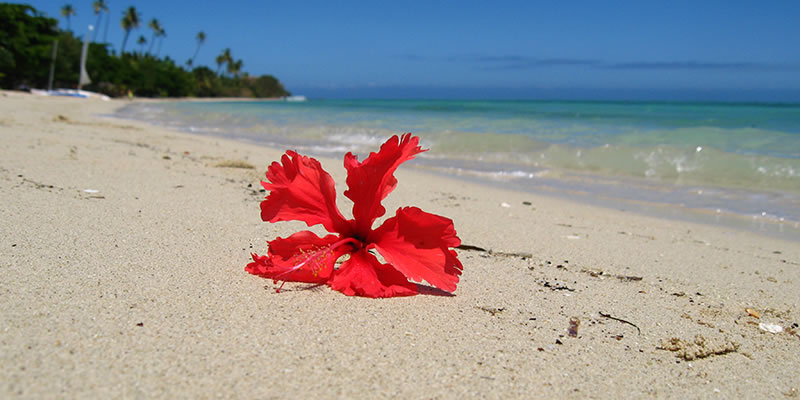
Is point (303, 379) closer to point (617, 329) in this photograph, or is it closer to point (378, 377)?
point (378, 377)

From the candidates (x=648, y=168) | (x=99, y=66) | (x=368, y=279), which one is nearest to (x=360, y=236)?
(x=368, y=279)

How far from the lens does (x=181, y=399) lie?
117 centimetres

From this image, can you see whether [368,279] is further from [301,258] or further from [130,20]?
[130,20]

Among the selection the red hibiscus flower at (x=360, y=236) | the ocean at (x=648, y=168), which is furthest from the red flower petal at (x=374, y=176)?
the ocean at (x=648, y=168)

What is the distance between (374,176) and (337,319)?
493 millimetres

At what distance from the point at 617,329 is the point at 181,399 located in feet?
4.50

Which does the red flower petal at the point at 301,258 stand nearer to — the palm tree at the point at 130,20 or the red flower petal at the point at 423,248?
the red flower petal at the point at 423,248

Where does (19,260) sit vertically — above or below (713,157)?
below

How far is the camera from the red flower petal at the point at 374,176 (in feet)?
6.08

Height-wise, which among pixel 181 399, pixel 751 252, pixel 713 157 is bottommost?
pixel 181 399

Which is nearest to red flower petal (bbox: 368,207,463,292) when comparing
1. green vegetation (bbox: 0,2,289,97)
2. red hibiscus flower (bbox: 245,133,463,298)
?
red hibiscus flower (bbox: 245,133,463,298)

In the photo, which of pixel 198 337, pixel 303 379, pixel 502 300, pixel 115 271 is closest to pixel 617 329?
pixel 502 300

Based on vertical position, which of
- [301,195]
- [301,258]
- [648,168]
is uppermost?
[648,168]

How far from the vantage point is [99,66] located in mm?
57656
